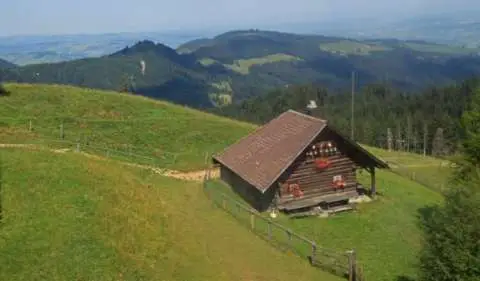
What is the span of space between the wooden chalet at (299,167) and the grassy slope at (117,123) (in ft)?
32.1

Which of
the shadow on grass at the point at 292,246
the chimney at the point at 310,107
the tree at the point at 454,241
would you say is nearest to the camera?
the tree at the point at 454,241

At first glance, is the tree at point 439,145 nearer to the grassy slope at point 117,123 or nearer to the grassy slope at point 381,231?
the grassy slope at point 117,123

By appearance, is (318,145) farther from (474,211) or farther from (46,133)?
(46,133)

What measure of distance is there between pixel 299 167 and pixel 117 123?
27.8 meters

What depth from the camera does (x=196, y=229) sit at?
33.3 meters

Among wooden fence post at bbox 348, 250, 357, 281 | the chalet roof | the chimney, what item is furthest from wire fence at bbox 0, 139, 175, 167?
wooden fence post at bbox 348, 250, 357, 281

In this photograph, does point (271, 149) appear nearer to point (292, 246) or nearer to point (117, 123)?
point (292, 246)

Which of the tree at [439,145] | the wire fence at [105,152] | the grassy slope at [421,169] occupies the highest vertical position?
the wire fence at [105,152]

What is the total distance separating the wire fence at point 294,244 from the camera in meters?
29.6

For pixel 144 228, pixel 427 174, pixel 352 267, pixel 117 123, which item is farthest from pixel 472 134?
pixel 117 123

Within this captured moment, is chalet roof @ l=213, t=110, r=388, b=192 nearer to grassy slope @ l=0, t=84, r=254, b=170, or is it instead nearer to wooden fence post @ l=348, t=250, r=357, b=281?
grassy slope @ l=0, t=84, r=254, b=170

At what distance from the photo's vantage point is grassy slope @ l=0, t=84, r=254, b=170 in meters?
53.9

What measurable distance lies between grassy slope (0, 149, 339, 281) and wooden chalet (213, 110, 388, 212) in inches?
153

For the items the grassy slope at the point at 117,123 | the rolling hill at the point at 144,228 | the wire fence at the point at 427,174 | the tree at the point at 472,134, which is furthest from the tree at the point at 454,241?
the wire fence at the point at 427,174
